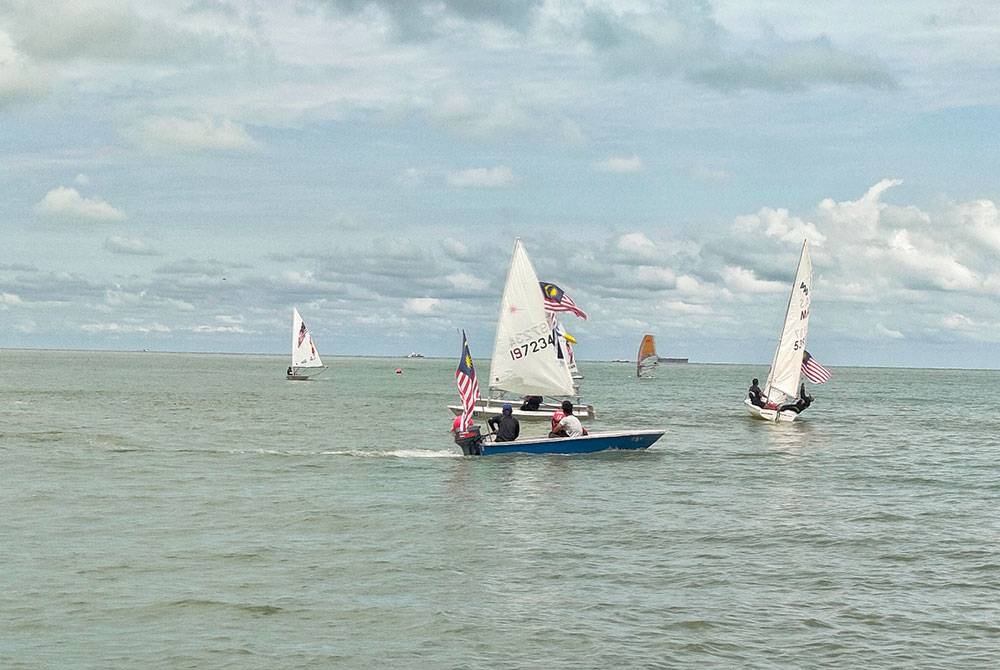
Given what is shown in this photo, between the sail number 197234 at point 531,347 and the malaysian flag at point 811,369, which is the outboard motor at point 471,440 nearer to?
the sail number 197234 at point 531,347

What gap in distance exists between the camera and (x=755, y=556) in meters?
23.1

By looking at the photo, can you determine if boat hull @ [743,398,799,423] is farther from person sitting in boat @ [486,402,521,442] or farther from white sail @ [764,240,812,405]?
person sitting in boat @ [486,402,521,442]

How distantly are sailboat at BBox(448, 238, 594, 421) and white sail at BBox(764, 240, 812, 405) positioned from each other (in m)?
17.2

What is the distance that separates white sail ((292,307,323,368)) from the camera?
13184cm

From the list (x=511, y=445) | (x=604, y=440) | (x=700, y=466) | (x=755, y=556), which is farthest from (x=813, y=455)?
Answer: (x=755, y=556)

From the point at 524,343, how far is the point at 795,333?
2010cm

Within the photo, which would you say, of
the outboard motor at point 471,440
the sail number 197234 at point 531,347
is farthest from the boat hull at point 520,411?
the outboard motor at point 471,440

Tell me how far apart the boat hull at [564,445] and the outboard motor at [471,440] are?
11cm

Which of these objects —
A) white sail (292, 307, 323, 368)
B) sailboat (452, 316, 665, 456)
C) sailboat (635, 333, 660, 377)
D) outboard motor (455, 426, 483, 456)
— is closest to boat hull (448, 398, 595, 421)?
sailboat (452, 316, 665, 456)

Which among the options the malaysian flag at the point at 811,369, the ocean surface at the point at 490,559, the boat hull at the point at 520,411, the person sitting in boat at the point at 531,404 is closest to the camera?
the ocean surface at the point at 490,559

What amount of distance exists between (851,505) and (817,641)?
51.4 feet

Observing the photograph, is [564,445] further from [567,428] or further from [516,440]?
[516,440]

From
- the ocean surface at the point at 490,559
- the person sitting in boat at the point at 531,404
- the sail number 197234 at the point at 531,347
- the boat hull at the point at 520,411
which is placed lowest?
the ocean surface at the point at 490,559

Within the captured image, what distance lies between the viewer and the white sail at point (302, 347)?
13184cm
